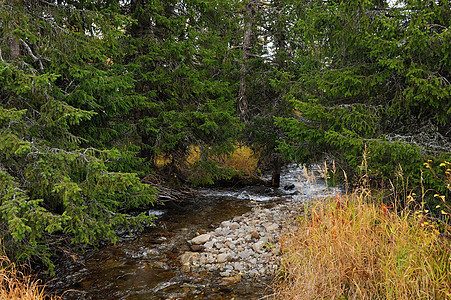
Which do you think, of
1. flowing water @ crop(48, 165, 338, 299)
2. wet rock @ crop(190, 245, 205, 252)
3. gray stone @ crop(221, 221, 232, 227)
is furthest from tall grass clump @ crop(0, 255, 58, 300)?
gray stone @ crop(221, 221, 232, 227)

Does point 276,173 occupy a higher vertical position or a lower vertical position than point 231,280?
higher

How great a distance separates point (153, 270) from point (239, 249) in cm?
185

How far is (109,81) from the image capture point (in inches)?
252

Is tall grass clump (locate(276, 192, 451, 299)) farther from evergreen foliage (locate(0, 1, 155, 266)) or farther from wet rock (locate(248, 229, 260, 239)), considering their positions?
evergreen foliage (locate(0, 1, 155, 266))

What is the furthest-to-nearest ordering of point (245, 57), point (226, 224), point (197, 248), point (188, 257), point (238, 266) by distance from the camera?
point (245, 57) < point (226, 224) < point (197, 248) < point (188, 257) < point (238, 266)

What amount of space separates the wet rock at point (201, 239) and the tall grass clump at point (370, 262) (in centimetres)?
319

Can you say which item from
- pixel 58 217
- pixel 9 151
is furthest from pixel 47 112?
pixel 58 217

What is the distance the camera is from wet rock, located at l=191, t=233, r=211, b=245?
7.37m

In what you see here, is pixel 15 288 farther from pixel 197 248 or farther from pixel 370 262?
pixel 370 262

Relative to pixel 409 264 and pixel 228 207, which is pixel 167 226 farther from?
pixel 409 264

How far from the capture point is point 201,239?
7449 mm

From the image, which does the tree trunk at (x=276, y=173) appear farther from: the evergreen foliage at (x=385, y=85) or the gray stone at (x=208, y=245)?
the gray stone at (x=208, y=245)

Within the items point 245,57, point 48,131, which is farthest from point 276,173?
point 48,131

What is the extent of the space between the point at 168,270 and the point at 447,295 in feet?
15.2
